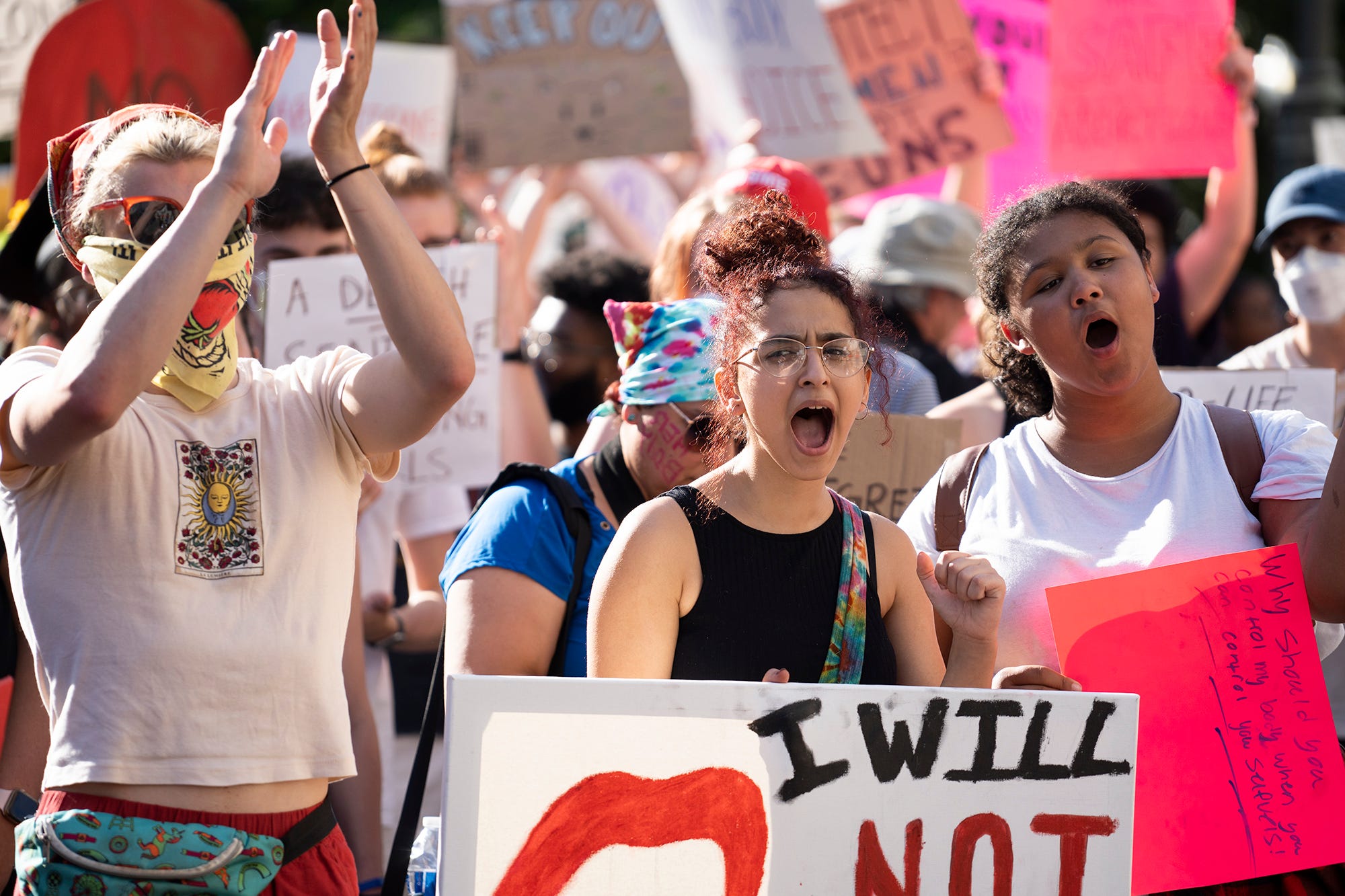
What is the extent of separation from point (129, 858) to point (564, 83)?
4.22 metres

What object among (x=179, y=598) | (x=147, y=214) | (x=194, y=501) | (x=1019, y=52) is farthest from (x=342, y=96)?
(x=1019, y=52)

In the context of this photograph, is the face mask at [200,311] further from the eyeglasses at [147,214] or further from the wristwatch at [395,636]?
the wristwatch at [395,636]

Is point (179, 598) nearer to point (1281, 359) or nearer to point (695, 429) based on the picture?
point (695, 429)

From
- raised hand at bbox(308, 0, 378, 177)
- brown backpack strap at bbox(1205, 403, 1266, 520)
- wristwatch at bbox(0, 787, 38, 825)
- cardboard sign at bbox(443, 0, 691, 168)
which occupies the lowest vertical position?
wristwatch at bbox(0, 787, 38, 825)

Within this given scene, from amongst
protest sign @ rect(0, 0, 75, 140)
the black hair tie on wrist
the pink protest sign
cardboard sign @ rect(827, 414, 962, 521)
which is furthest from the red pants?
the pink protest sign

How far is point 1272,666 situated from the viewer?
2.16 meters

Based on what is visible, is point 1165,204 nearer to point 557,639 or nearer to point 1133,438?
point 1133,438

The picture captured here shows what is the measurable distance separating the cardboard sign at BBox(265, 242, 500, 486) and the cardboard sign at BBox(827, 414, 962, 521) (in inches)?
44.7

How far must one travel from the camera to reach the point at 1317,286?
3537mm

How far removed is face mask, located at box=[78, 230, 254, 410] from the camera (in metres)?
1.92

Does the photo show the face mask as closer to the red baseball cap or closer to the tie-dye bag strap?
the tie-dye bag strap

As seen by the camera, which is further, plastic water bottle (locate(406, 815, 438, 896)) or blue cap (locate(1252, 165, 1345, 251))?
blue cap (locate(1252, 165, 1345, 251))

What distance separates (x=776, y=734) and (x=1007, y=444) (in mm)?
851

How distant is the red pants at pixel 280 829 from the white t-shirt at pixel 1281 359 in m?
2.47
